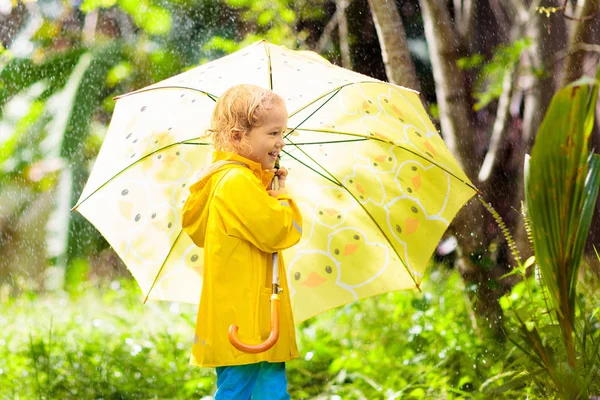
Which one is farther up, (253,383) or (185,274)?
(185,274)

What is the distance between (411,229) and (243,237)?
2.41 feet

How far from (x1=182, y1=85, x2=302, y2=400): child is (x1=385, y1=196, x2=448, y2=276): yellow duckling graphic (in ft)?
1.73

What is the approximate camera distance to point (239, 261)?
208 cm

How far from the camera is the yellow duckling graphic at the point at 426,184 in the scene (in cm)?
259

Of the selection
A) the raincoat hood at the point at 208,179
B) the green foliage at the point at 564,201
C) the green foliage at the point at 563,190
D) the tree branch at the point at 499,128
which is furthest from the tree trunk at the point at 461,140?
the raincoat hood at the point at 208,179

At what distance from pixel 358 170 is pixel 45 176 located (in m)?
4.48

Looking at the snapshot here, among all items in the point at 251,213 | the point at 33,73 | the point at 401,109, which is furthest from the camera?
the point at 33,73

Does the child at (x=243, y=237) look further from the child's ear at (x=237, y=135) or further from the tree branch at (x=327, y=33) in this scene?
the tree branch at (x=327, y=33)

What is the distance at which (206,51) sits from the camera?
6500 millimetres

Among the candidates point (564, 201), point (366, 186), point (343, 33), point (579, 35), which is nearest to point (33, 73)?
point (343, 33)

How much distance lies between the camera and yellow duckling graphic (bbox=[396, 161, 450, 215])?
2586mm

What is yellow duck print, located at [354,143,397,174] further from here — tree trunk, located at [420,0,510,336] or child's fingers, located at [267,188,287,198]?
tree trunk, located at [420,0,510,336]

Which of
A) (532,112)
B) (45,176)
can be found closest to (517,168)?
(532,112)

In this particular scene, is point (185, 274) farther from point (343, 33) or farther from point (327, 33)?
point (327, 33)
